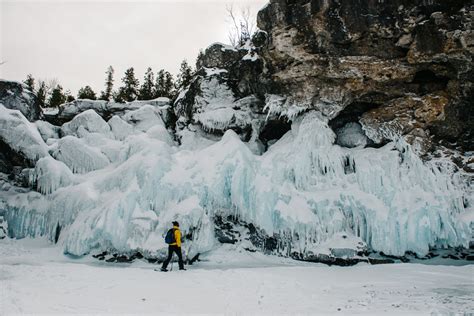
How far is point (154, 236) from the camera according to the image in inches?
430

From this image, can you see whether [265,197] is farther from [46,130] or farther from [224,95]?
[46,130]

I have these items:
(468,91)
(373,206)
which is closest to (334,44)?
(468,91)

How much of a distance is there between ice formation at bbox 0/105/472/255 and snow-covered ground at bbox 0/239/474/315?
37.5 inches

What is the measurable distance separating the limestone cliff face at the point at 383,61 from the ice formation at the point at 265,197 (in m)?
0.95

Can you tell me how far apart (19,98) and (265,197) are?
39.0 feet

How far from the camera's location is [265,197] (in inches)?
438

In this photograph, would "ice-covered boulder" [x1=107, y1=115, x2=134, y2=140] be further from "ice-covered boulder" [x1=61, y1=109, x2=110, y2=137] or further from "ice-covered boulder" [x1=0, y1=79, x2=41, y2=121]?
"ice-covered boulder" [x1=0, y1=79, x2=41, y2=121]

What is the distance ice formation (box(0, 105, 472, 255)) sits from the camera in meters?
10.2

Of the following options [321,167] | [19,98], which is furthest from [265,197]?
[19,98]

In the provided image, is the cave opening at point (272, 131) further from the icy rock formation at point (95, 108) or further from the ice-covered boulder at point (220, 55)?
the icy rock formation at point (95, 108)

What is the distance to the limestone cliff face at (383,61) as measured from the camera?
10367 mm

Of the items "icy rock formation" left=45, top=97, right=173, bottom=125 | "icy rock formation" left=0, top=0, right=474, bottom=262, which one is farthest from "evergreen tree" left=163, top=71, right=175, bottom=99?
"icy rock formation" left=0, top=0, right=474, bottom=262

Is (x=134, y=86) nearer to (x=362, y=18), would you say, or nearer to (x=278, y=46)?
(x=278, y=46)

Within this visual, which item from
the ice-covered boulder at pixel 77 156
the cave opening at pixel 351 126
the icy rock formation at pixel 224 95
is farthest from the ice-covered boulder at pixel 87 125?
the cave opening at pixel 351 126
